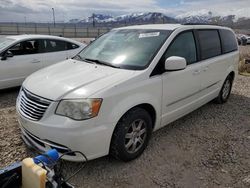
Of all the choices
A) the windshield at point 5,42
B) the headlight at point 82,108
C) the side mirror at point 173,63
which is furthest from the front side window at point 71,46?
the headlight at point 82,108

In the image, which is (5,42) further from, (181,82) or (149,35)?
(181,82)

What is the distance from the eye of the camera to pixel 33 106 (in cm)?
303

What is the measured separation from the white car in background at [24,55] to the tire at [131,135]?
12.9 ft

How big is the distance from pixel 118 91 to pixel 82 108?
465mm

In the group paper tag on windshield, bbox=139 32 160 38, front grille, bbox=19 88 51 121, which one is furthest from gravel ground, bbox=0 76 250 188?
paper tag on windshield, bbox=139 32 160 38

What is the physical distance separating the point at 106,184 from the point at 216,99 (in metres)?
3.61

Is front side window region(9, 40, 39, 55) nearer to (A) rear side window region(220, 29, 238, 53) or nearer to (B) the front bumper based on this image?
(B) the front bumper

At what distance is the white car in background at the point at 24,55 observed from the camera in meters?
5.85

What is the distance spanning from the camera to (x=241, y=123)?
4773 millimetres

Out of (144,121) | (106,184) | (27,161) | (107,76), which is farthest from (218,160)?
(27,161)

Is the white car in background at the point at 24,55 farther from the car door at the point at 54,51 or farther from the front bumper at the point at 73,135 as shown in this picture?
the front bumper at the point at 73,135

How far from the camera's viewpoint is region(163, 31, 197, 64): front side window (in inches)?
147

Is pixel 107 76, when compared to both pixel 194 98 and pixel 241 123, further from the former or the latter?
pixel 241 123

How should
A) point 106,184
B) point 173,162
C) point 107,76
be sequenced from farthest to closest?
point 173,162
point 107,76
point 106,184
